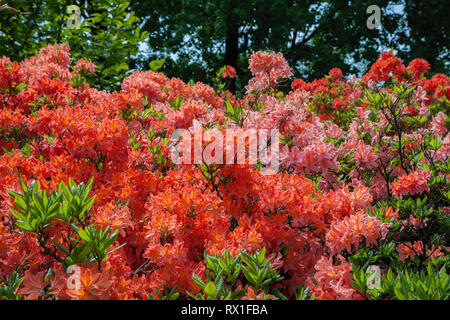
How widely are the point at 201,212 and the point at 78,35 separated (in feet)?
19.6

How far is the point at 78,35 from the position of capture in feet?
21.0

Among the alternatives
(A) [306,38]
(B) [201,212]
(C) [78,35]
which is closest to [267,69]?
(B) [201,212]

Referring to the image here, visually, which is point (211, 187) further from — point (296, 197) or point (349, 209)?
point (349, 209)

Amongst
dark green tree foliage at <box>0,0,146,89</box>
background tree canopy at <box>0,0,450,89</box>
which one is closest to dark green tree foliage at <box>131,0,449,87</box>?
background tree canopy at <box>0,0,450,89</box>

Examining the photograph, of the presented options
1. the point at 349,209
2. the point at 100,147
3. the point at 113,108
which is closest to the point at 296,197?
the point at 349,209

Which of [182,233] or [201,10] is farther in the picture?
[201,10]

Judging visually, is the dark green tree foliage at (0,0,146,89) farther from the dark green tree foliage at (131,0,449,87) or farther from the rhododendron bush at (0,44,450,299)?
the dark green tree foliage at (131,0,449,87)

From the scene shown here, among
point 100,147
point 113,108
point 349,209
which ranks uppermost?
point 113,108

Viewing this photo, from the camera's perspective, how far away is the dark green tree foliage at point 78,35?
19.8ft

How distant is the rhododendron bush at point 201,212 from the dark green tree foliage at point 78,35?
3144 millimetres

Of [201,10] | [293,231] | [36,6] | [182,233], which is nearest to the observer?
[182,233]

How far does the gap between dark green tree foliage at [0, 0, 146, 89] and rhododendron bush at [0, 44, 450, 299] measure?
3144mm

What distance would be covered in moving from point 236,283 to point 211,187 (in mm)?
628
